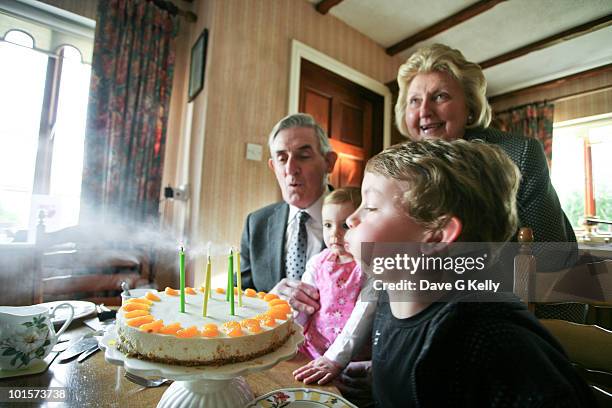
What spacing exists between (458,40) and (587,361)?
3917 millimetres

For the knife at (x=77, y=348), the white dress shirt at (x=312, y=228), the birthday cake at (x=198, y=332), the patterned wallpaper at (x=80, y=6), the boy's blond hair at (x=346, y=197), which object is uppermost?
the patterned wallpaper at (x=80, y=6)

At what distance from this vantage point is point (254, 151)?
9.62ft

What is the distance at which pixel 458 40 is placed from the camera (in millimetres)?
3662

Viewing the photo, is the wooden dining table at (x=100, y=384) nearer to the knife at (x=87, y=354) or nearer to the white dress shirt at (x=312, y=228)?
Result: the knife at (x=87, y=354)

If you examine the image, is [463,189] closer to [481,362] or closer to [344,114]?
[481,362]

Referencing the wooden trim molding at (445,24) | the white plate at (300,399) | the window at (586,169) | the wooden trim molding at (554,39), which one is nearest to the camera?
the white plate at (300,399)

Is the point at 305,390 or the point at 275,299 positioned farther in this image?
the point at 275,299

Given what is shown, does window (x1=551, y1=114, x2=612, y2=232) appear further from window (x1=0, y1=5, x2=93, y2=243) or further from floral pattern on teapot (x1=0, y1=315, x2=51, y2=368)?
window (x1=0, y1=5, x2=93, y2=243)

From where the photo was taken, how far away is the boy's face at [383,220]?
73 centimetres

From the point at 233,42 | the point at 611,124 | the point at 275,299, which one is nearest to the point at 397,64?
the point at 233,42

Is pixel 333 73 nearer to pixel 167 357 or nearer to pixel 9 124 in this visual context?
pixel 9 124

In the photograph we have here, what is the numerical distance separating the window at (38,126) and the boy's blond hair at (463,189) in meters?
3.13

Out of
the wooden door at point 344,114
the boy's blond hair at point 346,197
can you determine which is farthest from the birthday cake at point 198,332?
the wooden door at point 344,114

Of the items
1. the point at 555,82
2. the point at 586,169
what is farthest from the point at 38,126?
the point at 555,82
